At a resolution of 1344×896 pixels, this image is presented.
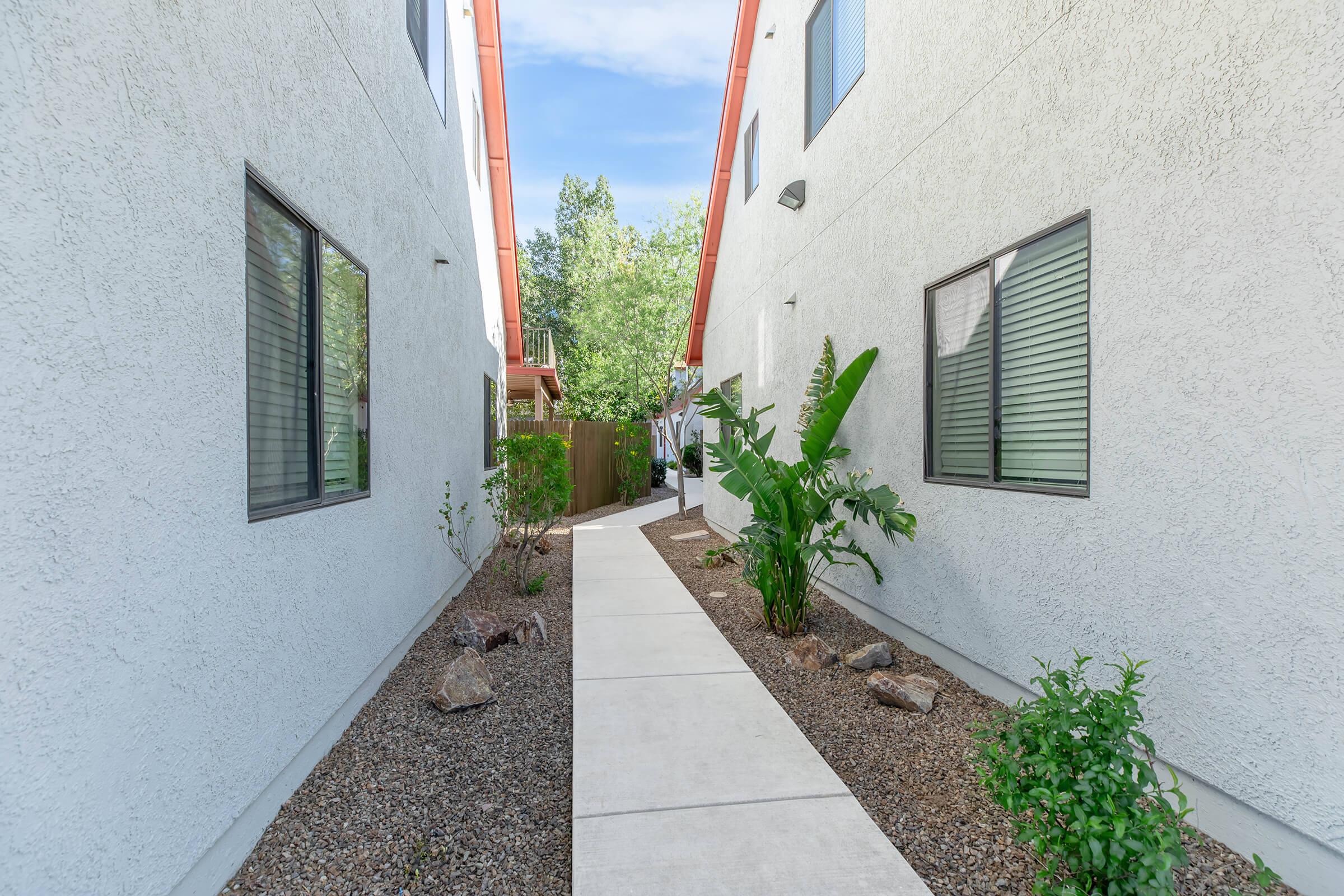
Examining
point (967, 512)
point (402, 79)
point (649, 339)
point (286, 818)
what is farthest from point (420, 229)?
point (649, 339)

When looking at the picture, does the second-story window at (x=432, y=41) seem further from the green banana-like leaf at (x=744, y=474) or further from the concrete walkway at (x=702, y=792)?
the concrete walkway at (x=702, y=792)

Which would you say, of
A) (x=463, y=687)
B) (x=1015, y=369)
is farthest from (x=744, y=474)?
(x=463, y=687)

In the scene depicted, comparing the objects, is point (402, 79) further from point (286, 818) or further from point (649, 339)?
point (649, 339)

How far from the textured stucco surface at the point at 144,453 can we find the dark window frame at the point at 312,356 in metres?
0.07

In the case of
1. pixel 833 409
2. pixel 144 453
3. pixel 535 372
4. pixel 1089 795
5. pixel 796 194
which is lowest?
pixel 1089 795

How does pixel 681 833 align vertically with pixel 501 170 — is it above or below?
below

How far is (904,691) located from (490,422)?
812cm

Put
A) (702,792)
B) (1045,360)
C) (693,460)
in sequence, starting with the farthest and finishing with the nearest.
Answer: (693,460), (1045,360), (702,792)

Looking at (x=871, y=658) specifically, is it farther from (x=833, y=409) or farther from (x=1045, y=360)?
(x=1045, y=360)

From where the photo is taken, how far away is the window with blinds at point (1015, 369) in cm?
362

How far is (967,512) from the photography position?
458 cm

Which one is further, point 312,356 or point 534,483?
point 534,483

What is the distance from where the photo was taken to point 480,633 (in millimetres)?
5484

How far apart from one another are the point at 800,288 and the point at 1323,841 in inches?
254
